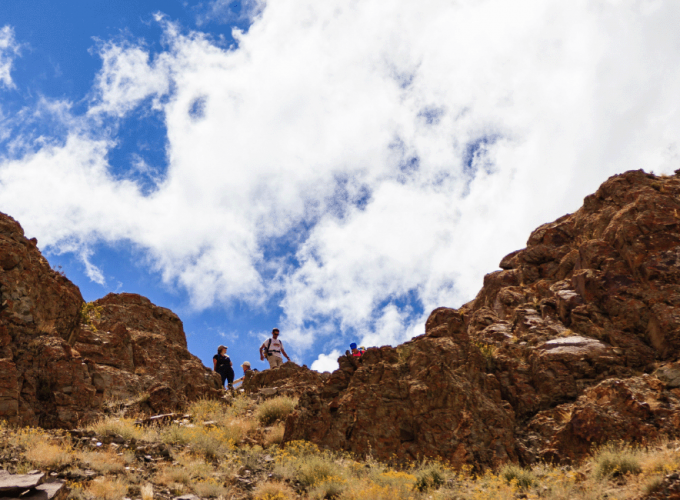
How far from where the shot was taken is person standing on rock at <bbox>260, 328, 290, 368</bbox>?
18.3 metres

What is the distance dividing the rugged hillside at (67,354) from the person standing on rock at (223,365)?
5.47 feet

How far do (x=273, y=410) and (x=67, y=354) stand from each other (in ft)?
17.5

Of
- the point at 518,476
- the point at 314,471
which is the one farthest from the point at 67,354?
the point at 518,476

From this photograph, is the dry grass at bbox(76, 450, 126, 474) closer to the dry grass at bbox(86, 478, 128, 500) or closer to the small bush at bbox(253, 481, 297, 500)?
the dry grass at bbox(86, 478, 128, 500)

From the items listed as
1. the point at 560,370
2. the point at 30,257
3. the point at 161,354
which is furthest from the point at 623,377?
the point at 30,257

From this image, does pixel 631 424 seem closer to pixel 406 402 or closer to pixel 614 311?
pixel 614 311

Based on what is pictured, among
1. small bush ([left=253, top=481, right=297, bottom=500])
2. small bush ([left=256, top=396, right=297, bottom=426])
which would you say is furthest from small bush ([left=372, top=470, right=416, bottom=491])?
small bush ([left=256, top=396, right=297, bottom=426])

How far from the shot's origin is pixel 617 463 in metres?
9.17

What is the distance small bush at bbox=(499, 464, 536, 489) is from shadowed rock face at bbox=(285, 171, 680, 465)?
0.64 metres

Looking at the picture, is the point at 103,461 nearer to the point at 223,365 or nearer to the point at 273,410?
the point at 273,410

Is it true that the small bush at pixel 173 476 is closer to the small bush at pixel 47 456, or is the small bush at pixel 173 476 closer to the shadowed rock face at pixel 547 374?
the small bush at pixel 47 456

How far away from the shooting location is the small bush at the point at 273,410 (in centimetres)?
1363

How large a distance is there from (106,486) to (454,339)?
843 centimetres

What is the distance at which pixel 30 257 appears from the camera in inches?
508
